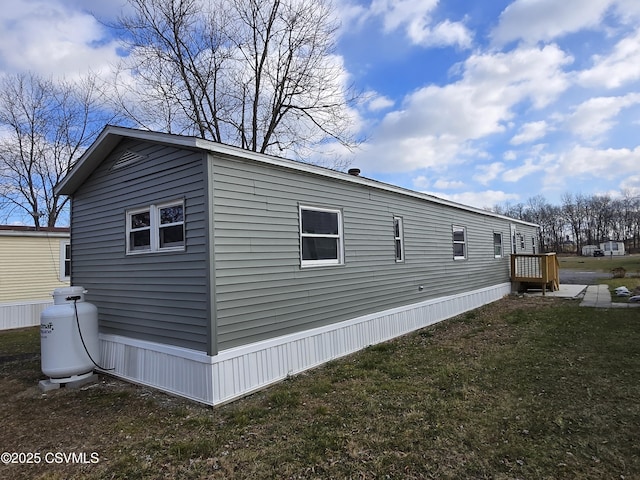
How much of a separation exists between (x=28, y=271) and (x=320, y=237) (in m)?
10.4

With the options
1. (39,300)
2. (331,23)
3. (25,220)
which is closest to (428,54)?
(331,23)

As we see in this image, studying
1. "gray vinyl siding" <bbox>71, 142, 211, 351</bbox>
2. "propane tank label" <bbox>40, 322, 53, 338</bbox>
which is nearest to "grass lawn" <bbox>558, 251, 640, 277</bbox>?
"gray vinyl siding" <bbox>71, 142, 211, 351</bbox>

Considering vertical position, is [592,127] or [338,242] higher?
[592,127]

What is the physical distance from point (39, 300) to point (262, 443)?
11585mm

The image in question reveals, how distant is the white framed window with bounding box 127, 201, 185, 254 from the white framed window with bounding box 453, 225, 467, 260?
8308mm

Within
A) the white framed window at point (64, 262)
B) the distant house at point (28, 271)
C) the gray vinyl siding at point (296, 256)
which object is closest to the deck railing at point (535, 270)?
the gray vinyl siding at point (296, 256)

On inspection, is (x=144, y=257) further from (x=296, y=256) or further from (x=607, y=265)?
(x=607, y=265)

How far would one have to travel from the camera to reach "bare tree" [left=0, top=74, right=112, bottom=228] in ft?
61.7

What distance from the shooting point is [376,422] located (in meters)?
3.89

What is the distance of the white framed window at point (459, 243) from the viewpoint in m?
11.2

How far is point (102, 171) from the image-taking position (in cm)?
657

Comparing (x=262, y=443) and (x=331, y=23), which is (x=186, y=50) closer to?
(x=331, y=23)

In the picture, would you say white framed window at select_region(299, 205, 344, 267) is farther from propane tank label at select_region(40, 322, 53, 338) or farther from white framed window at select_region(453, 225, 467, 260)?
white framed window at select_region(453, 225, 467, 260)

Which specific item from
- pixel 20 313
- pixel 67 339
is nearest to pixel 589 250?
pixel 20 313
